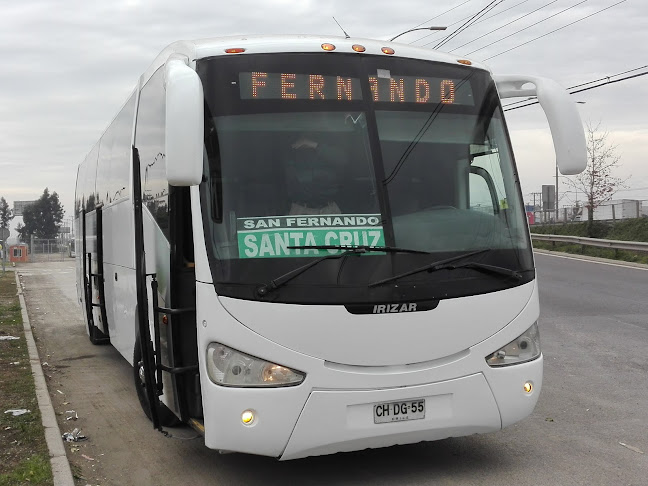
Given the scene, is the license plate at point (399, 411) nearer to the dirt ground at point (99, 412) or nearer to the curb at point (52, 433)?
the dirt ground at point (99, 412)

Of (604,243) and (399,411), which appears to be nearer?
(399,411)

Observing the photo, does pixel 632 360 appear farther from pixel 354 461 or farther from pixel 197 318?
pixel 197 318

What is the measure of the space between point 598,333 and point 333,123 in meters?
7.71

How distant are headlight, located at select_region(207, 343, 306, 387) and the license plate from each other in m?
0.55

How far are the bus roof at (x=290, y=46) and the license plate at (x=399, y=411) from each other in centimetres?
238

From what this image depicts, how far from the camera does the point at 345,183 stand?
529cm

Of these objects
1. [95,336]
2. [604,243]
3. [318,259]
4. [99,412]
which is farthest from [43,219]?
[318,259]

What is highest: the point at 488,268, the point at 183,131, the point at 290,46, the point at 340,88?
the point at 290,46

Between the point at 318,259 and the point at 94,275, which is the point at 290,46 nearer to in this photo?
the point at 318,259

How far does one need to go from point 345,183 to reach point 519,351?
5.41 ft

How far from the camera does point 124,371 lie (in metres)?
10.8

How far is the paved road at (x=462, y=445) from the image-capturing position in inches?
225

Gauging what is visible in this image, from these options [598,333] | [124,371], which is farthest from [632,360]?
[124,371]

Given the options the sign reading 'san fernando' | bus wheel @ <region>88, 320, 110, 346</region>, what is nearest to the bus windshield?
the sign reading 'san fernando'
